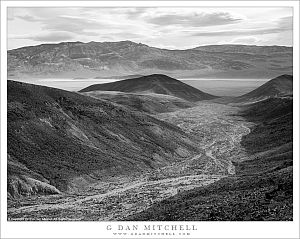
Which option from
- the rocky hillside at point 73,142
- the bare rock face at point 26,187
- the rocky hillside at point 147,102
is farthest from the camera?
the rocky hillside at point 147,102

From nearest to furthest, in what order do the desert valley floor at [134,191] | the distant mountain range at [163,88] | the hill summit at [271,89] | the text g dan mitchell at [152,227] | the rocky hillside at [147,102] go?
1. the text g dan mitchell at [152,227]
2. the desert valley floor at [134,191]
3. the rocky hillside at [147,102]
4. the hill summit at [271,89]
5. the distant mountain range at [163,88]

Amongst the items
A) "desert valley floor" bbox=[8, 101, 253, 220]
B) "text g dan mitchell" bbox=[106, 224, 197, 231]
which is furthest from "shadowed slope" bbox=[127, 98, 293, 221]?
"desert valley floor" bbox=[8, 101, 253, 220]

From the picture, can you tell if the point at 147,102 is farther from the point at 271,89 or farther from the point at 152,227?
the point at 152,227

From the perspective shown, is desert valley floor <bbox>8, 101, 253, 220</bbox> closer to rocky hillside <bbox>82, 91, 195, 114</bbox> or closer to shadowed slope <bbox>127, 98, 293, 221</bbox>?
shadowed slope <bbox>127, 98, 293, 221</bbox>

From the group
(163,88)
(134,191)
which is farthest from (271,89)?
(134,191)

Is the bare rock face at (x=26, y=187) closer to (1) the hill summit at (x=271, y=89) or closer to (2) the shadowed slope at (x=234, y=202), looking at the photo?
(2) the shadowed slope at (x=234, y=202)

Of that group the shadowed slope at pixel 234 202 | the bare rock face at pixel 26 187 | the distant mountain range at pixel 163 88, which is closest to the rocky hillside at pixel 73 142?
the bare rock face at pixel 26 187

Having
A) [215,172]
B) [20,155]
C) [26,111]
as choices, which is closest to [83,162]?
[20,155]

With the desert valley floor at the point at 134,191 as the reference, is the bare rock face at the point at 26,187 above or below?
above
